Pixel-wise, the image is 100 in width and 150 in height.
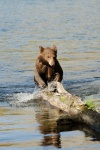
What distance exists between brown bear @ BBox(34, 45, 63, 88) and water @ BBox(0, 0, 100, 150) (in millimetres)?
493

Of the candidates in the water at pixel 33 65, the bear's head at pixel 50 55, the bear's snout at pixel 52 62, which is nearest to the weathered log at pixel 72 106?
the water at pixel 33 65

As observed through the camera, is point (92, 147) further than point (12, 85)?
No

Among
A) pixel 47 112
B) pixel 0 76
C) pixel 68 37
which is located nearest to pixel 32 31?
pixel 68 37

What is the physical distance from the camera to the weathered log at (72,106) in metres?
11.1

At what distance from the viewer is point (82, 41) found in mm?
30359

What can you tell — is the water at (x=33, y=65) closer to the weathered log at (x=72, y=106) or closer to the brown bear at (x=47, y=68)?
the weathered log at (x=72, y=106)

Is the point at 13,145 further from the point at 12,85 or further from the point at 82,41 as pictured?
the point at 82,41

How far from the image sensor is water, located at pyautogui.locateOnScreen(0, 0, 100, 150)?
35.9ft

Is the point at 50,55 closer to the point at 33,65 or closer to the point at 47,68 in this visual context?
the point at 47,68

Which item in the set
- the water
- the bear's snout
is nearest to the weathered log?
the water

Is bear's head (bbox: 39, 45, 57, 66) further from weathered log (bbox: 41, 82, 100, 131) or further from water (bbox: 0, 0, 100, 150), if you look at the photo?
water (bbox: 0, 0, 100, 150)

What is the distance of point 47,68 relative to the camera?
15859mm

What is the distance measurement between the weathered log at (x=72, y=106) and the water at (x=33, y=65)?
0.53 ft

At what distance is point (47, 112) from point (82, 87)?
3.88 meters
